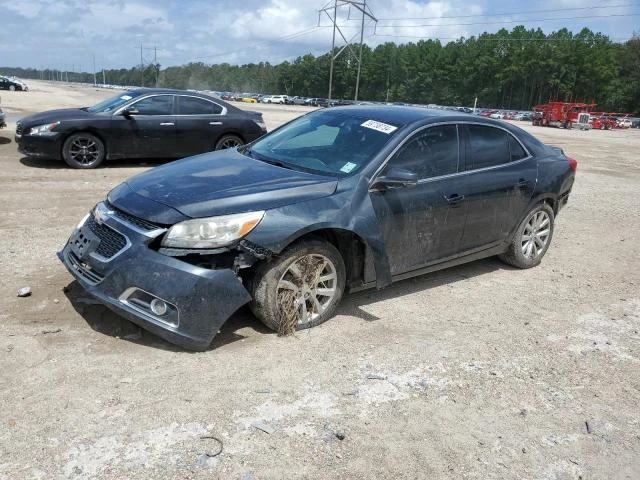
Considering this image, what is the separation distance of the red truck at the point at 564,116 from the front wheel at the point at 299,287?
161 ft

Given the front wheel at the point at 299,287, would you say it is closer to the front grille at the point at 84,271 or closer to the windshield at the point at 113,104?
the front grille at the point at 84,271

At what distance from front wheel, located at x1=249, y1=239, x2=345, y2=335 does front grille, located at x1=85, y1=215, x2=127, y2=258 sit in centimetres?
89

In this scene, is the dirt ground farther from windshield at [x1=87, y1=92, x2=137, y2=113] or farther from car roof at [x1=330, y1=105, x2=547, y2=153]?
windshield at [x1=87, y1=92, x2=137, y2=113]

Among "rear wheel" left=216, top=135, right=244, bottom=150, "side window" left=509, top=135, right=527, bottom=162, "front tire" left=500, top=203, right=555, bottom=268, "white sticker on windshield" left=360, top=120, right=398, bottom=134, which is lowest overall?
"front tire" left=500, top=203, right=555, bottom=268

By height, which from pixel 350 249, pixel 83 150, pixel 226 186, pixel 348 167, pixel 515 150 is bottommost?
pixel 83 150

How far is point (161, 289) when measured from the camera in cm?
350

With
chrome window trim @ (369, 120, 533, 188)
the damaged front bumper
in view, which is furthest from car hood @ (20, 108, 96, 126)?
chrome window trim @ (369, 120, 533, 188)

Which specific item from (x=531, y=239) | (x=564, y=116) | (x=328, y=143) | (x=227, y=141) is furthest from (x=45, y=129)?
(x=564, y=116)

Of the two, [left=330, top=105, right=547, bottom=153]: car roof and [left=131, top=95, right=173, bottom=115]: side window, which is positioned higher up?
[left=330, top=105, right=547, bottom=153]: car roof

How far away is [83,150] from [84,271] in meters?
6.99

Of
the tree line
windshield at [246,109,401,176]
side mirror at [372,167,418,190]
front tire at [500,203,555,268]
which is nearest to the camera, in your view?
side mirror at [372,167,418,190]

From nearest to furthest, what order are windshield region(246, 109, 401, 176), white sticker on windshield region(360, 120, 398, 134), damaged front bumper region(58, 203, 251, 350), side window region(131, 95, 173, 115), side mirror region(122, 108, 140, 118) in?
damaged front bumper region(58, 203, 251, 350) → windshield region(246, 109, 401, 176) → white sticker on windshield region(360, 120, 398, 134) → side mirror region(122, 108, 140, 118) → side window region(131, 95, 173, 115)

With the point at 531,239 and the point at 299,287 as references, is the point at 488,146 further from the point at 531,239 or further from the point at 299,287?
the point at 299,287

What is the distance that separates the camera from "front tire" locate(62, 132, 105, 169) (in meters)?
9.96
